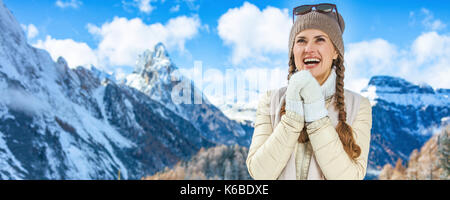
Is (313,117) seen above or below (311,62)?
below

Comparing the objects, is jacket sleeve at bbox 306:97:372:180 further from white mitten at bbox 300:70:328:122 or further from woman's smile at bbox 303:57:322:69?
woman's smile at bbox 303:57:322:69

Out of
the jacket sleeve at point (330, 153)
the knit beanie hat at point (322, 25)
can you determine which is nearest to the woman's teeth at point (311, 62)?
the knit beanie hat at point (322, 25)

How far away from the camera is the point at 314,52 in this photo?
3.10 meters

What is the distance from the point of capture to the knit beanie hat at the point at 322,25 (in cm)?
314

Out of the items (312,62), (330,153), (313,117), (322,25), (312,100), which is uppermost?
(322,25)

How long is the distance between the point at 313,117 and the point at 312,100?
121mm

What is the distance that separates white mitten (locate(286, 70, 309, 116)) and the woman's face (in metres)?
0.33

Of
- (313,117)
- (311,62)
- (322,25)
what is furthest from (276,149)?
(322,25)

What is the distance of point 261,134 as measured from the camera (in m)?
3.16

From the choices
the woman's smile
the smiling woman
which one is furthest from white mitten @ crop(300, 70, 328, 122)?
the woman's smile

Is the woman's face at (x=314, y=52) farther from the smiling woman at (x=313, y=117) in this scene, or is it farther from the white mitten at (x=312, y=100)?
the white mitten at (x=312, y=100)

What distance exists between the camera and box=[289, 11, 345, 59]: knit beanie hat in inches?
124

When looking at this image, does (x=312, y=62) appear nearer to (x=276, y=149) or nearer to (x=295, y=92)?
(x=295, y=92)
